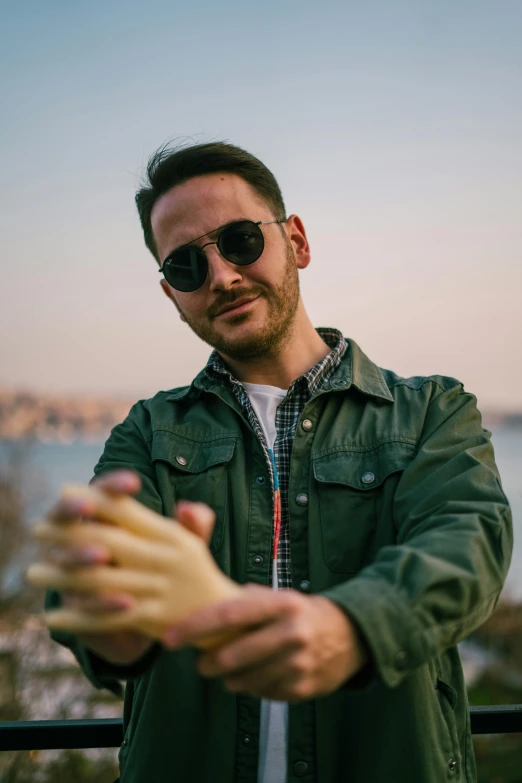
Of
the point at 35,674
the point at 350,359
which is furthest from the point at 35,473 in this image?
the point at 350,359

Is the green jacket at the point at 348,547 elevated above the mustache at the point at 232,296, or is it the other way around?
the mustache at the point at 232,296

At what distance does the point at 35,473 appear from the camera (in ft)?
103

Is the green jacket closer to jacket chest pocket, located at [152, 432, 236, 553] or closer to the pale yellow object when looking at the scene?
jacket chest pocket, located at [152, 432, 236, 553]

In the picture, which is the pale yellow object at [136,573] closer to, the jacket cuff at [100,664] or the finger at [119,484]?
the finger at [119,484]

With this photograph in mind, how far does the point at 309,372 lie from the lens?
2.31m

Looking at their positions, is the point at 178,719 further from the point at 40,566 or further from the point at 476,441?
the point at 476,441

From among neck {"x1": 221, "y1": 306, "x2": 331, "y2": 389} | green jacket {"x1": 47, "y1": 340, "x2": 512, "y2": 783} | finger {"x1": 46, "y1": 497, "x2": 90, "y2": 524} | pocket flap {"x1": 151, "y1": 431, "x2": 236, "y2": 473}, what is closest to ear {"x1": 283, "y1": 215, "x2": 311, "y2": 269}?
neck {"x1": 221, "y1": 306, "x2": 331, "y2": 389}

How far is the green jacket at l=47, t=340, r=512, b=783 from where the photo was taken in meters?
1.47

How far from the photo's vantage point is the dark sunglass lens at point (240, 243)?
2.28m

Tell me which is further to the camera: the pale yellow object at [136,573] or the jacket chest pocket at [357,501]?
the jacket chest pocket at [357,501]

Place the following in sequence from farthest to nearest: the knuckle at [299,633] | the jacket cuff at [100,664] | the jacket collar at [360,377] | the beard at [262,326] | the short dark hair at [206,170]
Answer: the short dark hair at [206,170] → the beard at [262,326] → the jacket collar at [360,377] → the jacket cuff at [100,664] → the knuckle at [299,633]

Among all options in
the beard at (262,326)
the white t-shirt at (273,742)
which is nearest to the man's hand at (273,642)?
the white t-shirt at (273,742)

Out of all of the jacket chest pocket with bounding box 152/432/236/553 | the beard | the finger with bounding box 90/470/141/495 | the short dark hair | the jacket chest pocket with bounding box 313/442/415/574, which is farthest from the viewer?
the short dark hair

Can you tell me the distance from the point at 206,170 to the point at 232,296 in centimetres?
54
